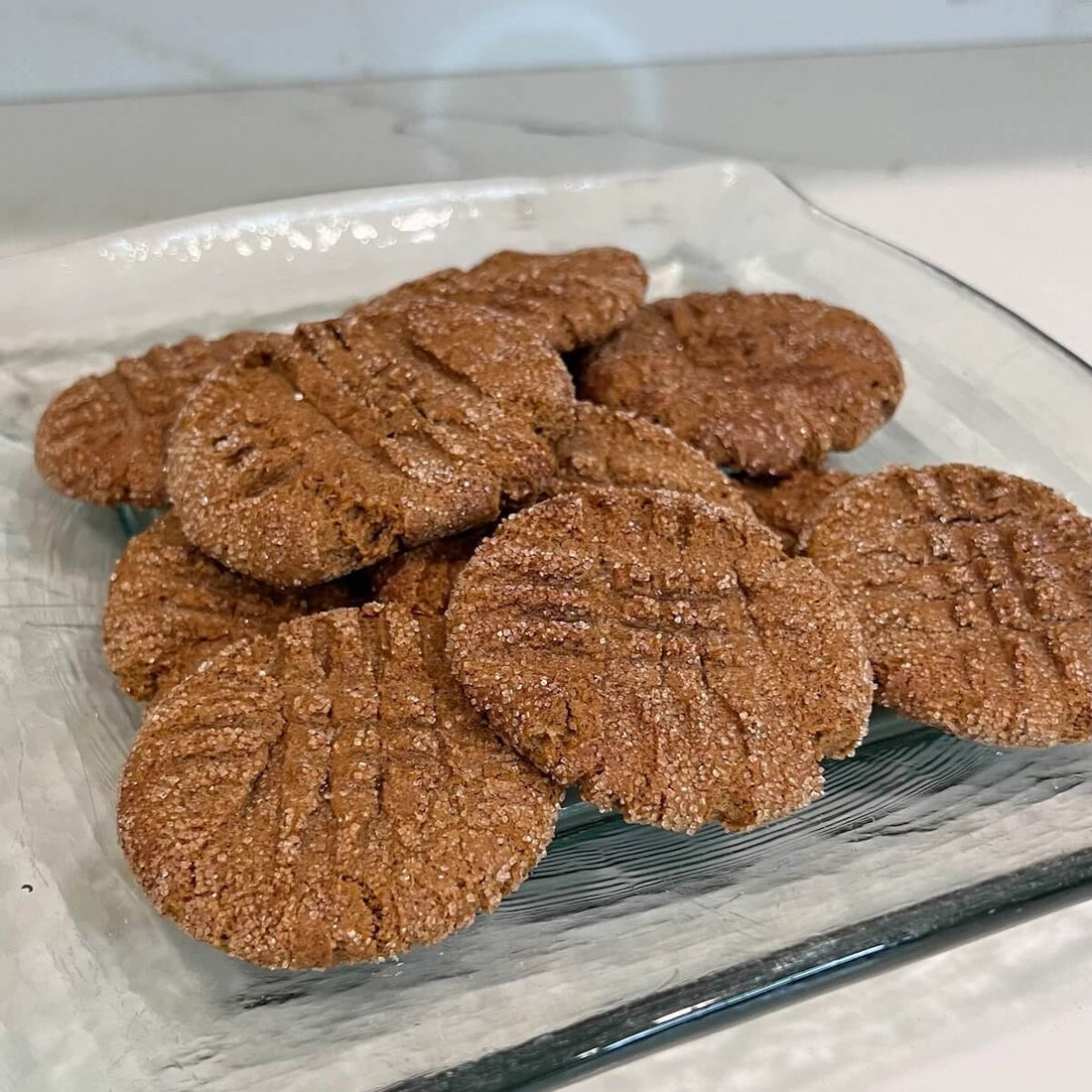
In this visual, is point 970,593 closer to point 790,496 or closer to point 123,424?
point 790,496

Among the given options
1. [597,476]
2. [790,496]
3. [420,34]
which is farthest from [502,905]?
[420,34]

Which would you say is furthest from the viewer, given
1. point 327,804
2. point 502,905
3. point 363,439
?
point 363,439

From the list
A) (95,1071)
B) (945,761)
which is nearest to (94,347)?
(95,1071)

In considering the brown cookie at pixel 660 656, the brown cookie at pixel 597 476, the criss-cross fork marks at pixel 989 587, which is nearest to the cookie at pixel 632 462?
the brown cookie at pixel 597 476

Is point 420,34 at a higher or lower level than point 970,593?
higher

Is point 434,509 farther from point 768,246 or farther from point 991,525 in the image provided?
point 768,246

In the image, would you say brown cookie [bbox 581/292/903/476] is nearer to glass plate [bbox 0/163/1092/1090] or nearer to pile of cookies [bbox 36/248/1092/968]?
pile of cookies [bbox 36/248/1092/968]
